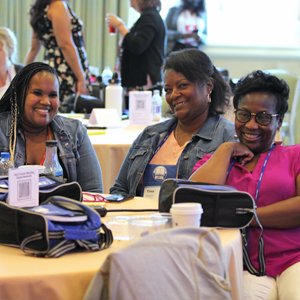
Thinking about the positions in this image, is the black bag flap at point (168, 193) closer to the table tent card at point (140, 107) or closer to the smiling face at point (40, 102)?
the smiling face at point (40, 102)

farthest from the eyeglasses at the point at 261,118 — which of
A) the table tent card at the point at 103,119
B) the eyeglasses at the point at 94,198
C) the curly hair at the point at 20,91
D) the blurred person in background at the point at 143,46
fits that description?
the blurred person in background at the point at 143,46

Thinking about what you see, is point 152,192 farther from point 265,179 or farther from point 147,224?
point 147,224

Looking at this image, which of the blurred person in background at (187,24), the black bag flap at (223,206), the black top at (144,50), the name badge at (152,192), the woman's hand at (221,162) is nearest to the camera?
the black bag flap at (223,206)

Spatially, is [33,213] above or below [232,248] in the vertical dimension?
above

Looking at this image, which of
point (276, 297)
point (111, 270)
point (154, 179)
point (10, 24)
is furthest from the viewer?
point (10, 24)

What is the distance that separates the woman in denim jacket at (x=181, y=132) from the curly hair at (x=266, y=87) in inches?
14.0

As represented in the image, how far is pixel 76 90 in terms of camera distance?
3773mm

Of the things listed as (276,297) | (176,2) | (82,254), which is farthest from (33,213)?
(176,2)

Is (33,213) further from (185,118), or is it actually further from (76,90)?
(76,90)

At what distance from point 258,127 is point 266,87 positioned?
0.53 feet

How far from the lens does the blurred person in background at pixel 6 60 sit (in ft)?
13.5

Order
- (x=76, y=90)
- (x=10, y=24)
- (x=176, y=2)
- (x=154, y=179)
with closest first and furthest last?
(x=154, y=179), (x=76, y=90), (x=176, y=2), (x=10, y=24)

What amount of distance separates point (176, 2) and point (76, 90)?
287cm

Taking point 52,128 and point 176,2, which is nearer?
point 52,128
